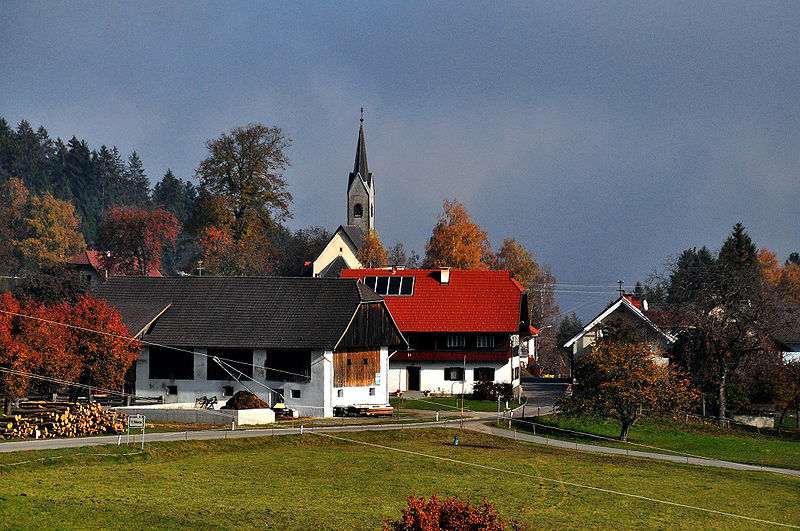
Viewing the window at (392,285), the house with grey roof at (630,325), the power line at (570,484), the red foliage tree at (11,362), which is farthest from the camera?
the window at (392,285)

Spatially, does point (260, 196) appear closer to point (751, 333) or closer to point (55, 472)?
point (751, 333)

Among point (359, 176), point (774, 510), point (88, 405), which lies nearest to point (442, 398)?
point (88, 405)

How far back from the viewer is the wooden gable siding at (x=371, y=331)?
60656 millimetres

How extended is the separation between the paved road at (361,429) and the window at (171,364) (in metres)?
13.6

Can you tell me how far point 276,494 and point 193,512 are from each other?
4.52 meters

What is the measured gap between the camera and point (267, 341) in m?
59.4

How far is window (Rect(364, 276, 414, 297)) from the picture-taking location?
249ft

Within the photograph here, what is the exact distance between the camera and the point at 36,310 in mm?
52688

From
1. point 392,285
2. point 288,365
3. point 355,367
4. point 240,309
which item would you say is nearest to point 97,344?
point 240,309

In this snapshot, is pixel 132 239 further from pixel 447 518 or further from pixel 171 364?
pixel 447 518

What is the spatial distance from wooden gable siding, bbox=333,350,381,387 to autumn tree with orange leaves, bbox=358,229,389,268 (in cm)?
5017

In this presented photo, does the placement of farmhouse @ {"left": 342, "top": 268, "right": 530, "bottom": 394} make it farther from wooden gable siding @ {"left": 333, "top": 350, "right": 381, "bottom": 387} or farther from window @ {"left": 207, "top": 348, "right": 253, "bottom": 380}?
window @ {"left": 207, "top": 348, "right": 253, "bottom": 380}

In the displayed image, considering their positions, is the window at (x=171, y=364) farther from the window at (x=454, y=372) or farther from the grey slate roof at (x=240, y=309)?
the window at (x=454, y=372)

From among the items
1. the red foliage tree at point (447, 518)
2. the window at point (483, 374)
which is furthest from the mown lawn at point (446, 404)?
the red foliage tree at point (447, 518)
